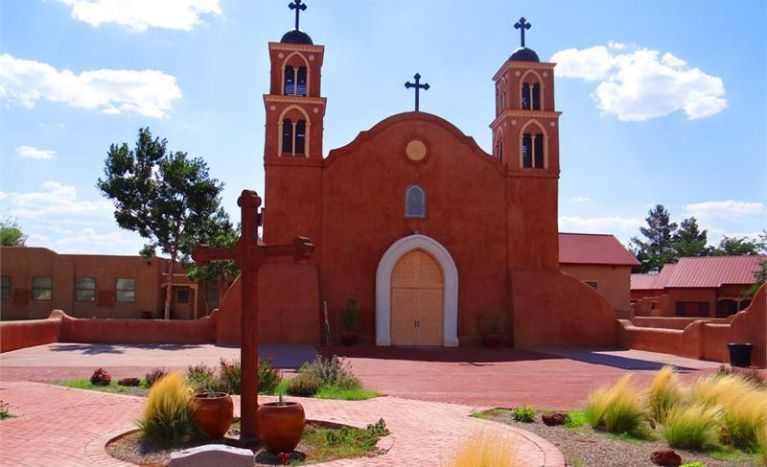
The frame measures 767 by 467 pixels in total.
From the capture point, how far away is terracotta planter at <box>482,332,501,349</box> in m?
23.8

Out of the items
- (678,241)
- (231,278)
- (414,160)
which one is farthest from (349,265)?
(678,241)

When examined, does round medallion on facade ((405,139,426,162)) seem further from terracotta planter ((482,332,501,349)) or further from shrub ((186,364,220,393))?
shrub ((186,364,220,393))

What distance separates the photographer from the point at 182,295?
130 feet

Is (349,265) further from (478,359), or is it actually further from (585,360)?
(585,360)

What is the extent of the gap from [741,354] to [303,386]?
12.1 metres

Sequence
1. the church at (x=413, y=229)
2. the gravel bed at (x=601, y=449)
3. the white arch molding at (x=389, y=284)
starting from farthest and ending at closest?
1. the church at (x=413, y=229)
2. the white arch molding at (x=389, y=284)
3. the gravel bed at (x=601, y=449)

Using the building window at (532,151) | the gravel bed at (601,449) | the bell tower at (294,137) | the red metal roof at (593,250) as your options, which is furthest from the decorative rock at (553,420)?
the red metal roof at (593,250)

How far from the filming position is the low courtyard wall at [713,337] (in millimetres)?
18188

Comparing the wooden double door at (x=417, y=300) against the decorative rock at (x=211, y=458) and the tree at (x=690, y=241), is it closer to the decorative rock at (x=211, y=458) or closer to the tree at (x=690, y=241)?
the decorative rock at (x=211, y=458)

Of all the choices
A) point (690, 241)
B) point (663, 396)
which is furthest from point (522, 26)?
point (690, 241)

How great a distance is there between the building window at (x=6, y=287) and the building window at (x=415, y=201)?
2142 centimetres

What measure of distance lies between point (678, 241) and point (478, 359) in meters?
64.2

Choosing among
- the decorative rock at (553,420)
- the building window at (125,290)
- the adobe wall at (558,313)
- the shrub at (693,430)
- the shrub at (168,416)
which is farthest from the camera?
the building window at (125,290)

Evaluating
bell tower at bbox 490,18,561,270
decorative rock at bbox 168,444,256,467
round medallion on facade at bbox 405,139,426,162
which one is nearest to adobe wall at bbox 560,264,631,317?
bell tower at bbox 490,18,561,270
